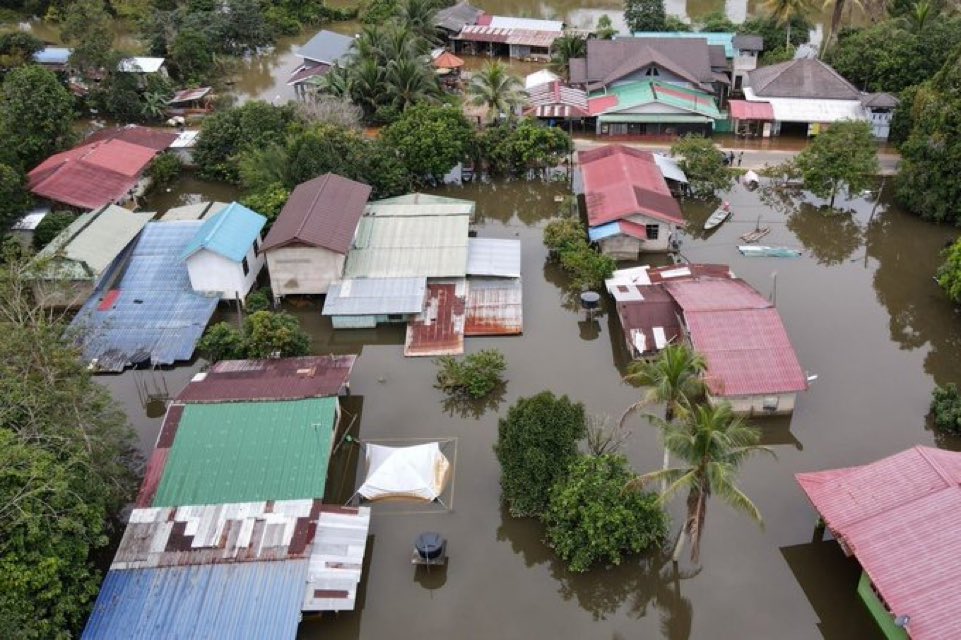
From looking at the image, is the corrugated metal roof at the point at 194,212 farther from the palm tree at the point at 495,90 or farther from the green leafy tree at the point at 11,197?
the palm tree at the point at 495,90

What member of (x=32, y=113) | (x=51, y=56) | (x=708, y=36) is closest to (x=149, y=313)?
(x=32, y=113)

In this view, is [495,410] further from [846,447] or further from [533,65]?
[533,65]

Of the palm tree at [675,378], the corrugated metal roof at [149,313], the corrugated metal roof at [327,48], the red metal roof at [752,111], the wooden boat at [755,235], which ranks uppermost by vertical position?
the palm tree at [675,378]

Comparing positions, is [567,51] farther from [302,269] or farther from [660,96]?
[302,269]

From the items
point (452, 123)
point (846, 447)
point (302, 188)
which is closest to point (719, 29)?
point (452, 123)

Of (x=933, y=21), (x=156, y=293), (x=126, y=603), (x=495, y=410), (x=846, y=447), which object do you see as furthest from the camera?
(x=933, y=21)

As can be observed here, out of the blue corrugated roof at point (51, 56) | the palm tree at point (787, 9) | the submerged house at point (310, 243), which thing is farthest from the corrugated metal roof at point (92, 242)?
the palm tree at point (787, 9)
